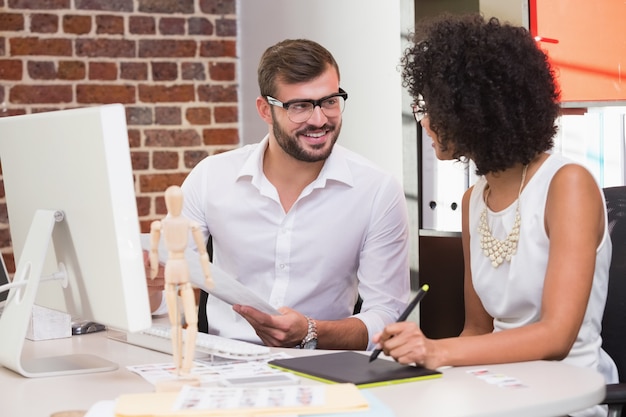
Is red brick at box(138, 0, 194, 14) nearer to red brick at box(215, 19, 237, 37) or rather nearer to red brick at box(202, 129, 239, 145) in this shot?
red brick at box(215, 19, 237, 37)

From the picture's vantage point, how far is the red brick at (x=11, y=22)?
11.1 ft

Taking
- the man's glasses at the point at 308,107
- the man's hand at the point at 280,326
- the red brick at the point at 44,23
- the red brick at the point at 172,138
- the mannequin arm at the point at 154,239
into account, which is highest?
the red brick at the point at 44,23

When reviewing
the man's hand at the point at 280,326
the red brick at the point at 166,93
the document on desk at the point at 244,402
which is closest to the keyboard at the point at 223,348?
the man's hand at the point at 280,326

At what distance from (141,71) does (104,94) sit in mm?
175

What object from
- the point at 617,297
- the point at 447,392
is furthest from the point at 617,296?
the point at 447,392

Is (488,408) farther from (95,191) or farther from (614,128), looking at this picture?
(614,128)

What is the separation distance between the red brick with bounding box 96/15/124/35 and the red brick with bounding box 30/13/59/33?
16 cm

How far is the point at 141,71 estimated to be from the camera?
361cm

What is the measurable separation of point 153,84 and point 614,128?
1.90 meters

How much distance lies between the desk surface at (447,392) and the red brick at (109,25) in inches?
83.7

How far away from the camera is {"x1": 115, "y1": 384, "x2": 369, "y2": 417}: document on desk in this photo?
1181 millimetres

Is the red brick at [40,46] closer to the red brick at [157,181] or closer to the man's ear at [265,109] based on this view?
the red brick at [157,181]

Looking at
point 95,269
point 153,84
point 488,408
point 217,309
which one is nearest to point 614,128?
point 217,309

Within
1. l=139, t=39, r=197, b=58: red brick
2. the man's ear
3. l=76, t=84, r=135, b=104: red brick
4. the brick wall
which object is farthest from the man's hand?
l=139, t=39, r=197, b=58: red brick
